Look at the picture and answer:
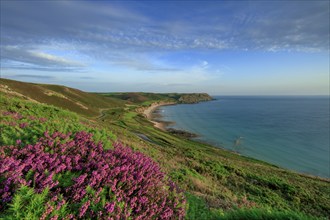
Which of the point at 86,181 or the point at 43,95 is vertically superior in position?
Answer: the point at 43,95

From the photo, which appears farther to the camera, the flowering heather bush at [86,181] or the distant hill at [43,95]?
the distant hill at [43,95]

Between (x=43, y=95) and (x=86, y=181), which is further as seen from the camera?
(x=43, y=95)

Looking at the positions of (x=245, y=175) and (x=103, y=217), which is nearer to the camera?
(x=103, y=217)

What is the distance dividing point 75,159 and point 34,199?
57.6 inches

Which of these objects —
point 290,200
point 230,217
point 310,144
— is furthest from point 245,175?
point 310,144

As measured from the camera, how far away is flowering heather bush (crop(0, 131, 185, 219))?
132 inches

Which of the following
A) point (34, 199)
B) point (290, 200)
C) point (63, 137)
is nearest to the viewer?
point (34, 199)

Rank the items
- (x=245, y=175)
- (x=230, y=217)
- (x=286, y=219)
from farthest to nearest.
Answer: (x=245, y=175)
(x=230, y=217)
(x=286, y=219)

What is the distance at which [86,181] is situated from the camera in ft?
13.0

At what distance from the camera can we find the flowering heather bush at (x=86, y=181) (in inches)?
132

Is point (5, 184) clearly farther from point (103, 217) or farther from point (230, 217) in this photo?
point (230, 217)

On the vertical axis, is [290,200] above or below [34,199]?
below

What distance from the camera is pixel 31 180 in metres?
3.43

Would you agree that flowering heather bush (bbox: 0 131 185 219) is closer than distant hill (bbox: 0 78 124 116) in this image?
Yes
